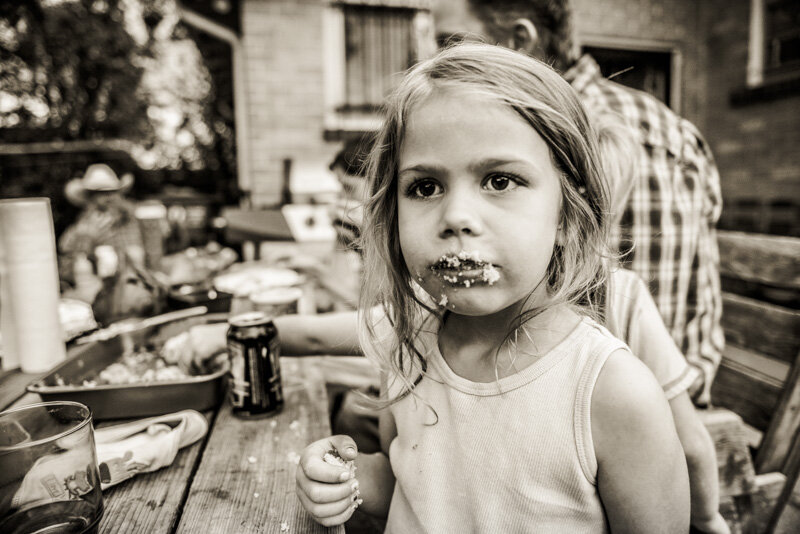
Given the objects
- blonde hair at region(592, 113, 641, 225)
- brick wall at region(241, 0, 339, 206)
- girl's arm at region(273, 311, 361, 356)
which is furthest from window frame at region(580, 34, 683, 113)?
girl's arm at region(273, 311, 361, 356)

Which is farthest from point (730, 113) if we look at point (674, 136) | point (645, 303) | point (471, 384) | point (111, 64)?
point (111, 64)

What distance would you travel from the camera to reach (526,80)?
93 cm

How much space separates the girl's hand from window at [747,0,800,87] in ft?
21.7

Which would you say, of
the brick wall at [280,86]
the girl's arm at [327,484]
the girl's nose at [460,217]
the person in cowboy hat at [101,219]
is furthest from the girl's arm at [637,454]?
the person in cowboy hat at [101,219]

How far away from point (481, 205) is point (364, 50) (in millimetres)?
5957

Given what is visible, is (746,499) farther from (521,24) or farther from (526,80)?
(521,24)

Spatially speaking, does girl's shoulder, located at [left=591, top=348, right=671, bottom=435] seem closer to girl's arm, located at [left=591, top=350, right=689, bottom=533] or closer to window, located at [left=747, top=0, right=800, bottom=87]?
girl's arm, located at [left=591, top=350, right=689, bottom=533]

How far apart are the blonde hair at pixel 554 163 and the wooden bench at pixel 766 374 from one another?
87 cm

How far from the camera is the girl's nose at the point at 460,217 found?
33.6 inches

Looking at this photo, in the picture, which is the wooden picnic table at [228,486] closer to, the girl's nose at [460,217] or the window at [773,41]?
the girl's nose at [460,217]

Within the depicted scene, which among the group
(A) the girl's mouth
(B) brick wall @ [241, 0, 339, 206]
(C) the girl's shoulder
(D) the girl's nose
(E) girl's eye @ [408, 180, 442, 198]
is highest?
(B) brick wall @ [241, 0, 339, 206]

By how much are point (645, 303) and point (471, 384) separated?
50cm

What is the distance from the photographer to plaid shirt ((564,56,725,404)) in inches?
67.8

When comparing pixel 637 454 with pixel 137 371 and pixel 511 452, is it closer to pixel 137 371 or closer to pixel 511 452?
pixel 511 452
